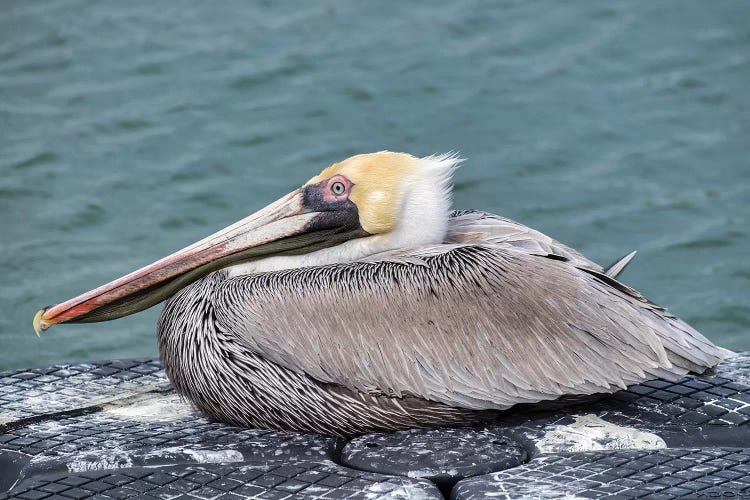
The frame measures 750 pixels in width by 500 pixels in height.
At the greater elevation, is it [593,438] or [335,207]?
[335,207]

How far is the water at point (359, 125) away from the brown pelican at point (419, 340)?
319 centimetres

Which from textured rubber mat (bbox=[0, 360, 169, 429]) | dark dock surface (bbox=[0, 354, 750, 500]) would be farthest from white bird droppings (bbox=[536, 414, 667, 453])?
textured rubber mat (bbox=[0, 360, 169, 429])

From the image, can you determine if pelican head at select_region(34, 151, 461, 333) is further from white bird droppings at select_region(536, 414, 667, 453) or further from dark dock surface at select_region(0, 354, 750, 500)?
white bird droppings at select_region(536, 414, 667, 453)

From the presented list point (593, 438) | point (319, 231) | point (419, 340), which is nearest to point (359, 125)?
point (319, 231)

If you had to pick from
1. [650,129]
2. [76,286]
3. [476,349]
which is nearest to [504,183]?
[650,129]

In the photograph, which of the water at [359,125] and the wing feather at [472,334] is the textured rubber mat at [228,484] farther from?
the water at [359,125]

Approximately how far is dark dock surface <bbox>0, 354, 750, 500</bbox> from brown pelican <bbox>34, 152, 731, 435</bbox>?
0.11m

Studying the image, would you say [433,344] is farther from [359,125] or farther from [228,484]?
[359,125]

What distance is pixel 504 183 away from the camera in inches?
340

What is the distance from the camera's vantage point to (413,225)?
4473 millimetres

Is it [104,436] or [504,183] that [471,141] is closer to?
[504,183]

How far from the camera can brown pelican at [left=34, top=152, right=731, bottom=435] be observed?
162 inches

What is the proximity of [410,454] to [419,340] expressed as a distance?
1.28ft

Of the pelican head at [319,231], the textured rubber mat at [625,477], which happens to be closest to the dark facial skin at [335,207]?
the pelican head at [319,231]
